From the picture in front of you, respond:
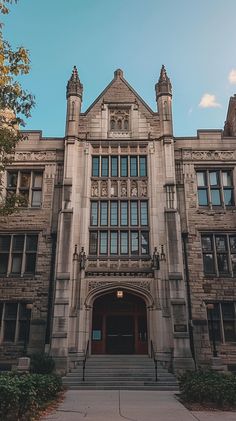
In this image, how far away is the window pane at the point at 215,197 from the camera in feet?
65.1

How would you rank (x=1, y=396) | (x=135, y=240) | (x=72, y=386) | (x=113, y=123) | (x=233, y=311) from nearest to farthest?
(x=1, y=396) → (x=72, y=386) → (x=233, y=311) → (x=135, y=240) → (x=113, y=123)

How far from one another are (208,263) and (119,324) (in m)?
5.78

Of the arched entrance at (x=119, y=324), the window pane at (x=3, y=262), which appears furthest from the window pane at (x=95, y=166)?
the arched entrance at (x=119, y=324)

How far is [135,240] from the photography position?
61.1 feet

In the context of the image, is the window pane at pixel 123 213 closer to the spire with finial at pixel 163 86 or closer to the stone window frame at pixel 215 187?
the stone window frame at pixel 215 187

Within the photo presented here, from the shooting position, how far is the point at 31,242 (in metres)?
18.9

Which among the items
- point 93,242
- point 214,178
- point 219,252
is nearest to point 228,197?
point 214,178

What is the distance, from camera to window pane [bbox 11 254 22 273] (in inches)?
723

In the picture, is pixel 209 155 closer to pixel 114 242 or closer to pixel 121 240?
pixel 121 240

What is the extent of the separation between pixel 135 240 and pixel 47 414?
1127 centimetres

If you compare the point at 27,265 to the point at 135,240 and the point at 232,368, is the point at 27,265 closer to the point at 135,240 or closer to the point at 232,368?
the point at 135,240

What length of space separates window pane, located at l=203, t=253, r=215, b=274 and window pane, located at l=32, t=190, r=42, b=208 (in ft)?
32.2

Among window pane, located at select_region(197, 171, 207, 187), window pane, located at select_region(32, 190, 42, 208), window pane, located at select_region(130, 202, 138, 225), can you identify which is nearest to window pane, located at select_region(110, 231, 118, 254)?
window pane, located at select_region(130, 202, 138, 225)

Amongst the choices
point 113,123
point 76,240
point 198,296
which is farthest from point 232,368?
point 113,123
